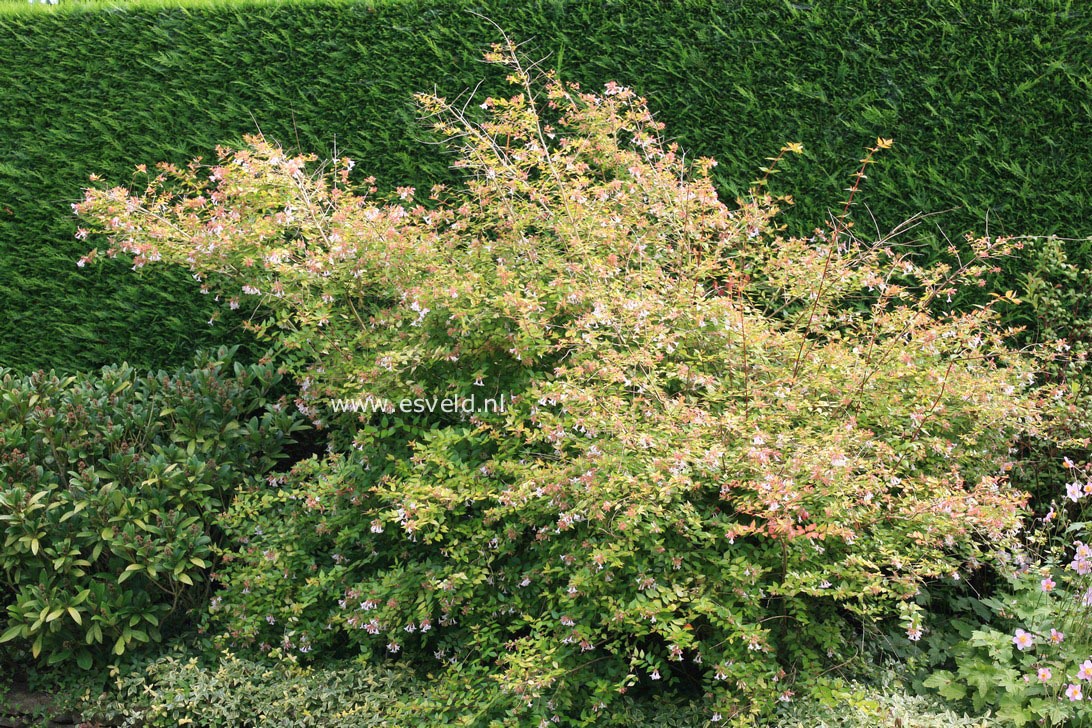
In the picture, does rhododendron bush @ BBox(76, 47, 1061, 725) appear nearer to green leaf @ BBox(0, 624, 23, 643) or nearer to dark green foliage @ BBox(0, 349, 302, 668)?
dark green foliage @ BBox(0, 349, 302, 668)

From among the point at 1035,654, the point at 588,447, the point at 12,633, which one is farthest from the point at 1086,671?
the point at 12,633

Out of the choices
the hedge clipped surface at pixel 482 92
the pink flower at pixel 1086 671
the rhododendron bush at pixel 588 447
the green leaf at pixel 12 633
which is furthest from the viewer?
the hedge clipped surface at pixel 482 92

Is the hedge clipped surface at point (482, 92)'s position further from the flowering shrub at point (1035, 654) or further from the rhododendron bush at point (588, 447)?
the flowering shrub at point (1035, 654)

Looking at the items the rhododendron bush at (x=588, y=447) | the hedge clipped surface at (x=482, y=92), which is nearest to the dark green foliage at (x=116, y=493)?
the rhododendron bush at (x=588, y=447)

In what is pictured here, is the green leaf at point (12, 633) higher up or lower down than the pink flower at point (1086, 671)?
lower down

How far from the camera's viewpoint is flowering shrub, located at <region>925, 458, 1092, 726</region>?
305 centimetres

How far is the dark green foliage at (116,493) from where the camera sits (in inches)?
153

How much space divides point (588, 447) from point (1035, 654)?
5.78 ft

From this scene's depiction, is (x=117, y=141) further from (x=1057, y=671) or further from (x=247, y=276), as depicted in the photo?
(x=1057, y=671)

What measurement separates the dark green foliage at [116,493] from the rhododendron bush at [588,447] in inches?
10.1

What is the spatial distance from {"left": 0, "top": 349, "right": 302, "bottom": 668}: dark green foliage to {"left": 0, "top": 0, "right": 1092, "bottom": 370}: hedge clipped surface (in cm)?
156

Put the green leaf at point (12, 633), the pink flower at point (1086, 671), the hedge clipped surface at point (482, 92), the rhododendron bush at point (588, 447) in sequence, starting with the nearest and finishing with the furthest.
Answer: the pink flower at point (1086, 671)
the rhododendron bush at point (588, 447)
the green leaf at point (12, 633)
the hedge clipped surface at point (482, 92)

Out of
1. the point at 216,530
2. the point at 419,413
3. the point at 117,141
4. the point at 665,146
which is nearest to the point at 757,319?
the point at 419,413

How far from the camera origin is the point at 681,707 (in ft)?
10.9
